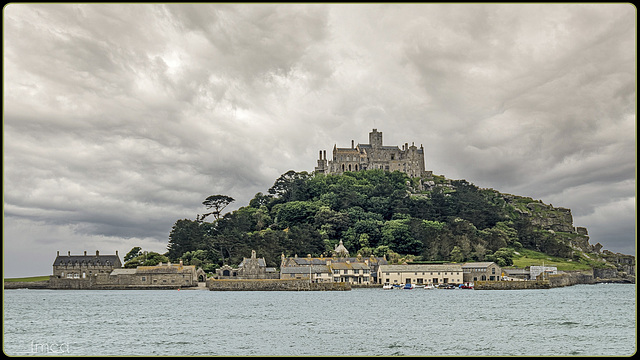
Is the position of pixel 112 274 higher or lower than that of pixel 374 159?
lower

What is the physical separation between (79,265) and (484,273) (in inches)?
2722

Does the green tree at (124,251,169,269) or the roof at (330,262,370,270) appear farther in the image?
the green tree at (124,251,169,269)

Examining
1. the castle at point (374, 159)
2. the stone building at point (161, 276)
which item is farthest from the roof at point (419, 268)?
the castle at point (374, 159)

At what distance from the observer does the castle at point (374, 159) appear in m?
136

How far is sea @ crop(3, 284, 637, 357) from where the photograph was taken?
2867cm

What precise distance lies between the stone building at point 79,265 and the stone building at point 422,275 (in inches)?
1970

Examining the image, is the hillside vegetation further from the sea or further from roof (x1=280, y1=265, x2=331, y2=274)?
the sea

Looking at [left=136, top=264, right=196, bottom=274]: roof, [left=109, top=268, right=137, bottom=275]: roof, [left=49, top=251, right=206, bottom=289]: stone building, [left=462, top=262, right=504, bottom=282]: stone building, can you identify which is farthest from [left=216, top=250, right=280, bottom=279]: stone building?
[left=462, top=262, right=504, bottom=282]: stone building

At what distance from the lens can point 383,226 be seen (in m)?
104

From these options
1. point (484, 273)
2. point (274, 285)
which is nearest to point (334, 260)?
point (274, 285)

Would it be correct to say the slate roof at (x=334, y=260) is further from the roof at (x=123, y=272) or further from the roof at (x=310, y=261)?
the roof at (x=123, y=272)

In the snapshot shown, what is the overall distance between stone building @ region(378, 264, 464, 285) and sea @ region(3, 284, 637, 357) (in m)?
31.5

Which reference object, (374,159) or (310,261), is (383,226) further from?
(374,159)

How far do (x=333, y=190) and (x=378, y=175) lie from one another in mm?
14854
